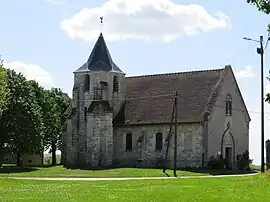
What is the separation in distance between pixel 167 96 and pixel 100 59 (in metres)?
8.95

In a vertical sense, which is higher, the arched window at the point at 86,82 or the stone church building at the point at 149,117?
the arched window at the point at 86,82

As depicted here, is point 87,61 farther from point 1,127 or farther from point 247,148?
point 247,148

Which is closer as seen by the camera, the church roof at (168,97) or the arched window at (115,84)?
the church roof at (168,97)

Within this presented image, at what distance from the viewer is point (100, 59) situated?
73.0 meters

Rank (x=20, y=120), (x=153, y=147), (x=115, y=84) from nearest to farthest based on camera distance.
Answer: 1. (x=20, y=120)
2. (x=153, y=147)
3. (x=115, y=84)

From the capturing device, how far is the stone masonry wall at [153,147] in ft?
217

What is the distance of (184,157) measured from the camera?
6669 cm

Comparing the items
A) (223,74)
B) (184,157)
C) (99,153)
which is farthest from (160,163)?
(223,74)

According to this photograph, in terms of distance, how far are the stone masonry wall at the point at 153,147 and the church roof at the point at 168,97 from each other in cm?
86

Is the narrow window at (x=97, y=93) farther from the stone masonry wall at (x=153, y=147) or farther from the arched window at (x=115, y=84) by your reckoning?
the stone masonry wall at (x=153, y=147)

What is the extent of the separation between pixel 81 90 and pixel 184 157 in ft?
49.2

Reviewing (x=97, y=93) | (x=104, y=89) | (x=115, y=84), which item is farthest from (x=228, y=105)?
(x=97, y=93)

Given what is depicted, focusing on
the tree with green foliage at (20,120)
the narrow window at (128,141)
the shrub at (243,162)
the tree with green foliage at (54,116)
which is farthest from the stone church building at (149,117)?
the tree with green foliage at (54,116)

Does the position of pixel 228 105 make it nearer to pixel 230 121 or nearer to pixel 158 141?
pixel 230 121
